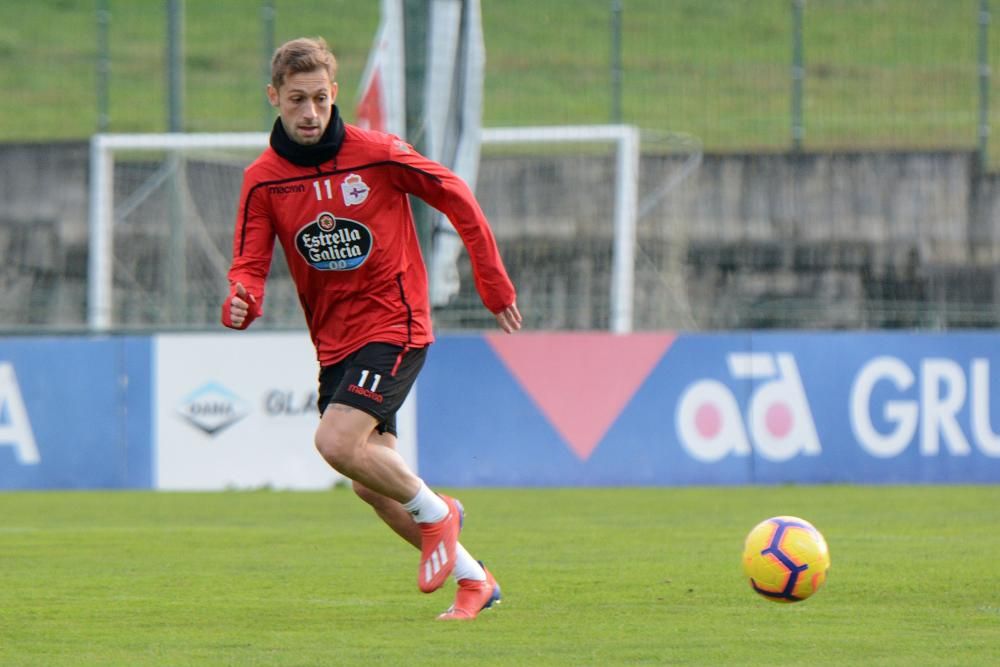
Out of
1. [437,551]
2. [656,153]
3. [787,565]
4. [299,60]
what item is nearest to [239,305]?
[299,60]

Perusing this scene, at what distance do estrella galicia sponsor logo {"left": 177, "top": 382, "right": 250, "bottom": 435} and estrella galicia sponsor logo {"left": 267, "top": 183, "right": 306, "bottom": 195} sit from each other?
8.48 m

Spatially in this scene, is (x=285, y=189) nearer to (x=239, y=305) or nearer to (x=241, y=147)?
(x=239, y=305)

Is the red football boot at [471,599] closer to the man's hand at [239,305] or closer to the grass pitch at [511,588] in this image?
the grass pitch at [511,588]

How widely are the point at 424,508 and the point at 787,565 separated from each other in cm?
143

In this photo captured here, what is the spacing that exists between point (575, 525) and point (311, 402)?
421 cm

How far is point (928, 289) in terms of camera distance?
67.8ft

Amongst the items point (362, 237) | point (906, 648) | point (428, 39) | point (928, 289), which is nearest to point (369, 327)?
point (362, 237)

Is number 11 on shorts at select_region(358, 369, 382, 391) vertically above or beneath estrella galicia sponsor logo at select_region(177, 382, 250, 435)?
above

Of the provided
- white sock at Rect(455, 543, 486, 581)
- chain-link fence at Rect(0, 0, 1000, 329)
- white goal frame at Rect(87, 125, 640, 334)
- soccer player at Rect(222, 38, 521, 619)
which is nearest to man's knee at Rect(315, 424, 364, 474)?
soccer player at Rect(222, 38, 521, 619)

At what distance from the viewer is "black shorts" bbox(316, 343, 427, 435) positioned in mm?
7199

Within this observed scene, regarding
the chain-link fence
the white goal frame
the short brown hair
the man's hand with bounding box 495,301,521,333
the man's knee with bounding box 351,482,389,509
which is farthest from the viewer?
the chain-link fence

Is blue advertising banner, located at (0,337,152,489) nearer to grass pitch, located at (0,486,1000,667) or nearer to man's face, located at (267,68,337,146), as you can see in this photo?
grass pitch, located at (0,486,1000,667)

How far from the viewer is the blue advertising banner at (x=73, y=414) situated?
1552 cm

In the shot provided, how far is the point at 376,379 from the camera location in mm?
7230
